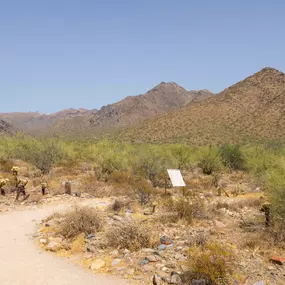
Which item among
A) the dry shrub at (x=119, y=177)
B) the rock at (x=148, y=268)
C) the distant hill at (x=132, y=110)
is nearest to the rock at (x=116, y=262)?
the rock at (x=148, y=268)

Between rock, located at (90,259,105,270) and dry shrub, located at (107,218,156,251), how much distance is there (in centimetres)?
73

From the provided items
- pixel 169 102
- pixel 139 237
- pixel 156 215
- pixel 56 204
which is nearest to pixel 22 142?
pixel 56 204

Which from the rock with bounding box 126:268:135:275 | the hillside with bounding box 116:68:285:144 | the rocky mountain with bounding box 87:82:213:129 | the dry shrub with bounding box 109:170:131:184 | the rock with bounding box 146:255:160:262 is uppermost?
the rocky mountain with bounding box 87:82:213:129

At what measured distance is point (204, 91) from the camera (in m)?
165

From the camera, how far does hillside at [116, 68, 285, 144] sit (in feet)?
191

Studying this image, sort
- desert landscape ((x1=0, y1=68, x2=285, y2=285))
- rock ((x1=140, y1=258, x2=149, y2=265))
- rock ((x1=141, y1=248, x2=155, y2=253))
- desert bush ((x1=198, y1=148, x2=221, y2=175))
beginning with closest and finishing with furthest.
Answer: desert landscape ((x1=0, y1=68, x2=285, y2=285)) → rock ((x1=140, y1=258, x2=149, y2=265)) → rock ((x1=141, y1=248, x2=155, y2=253)) → desert bush ((x1=198, y1=148, x2=221, y2=175))

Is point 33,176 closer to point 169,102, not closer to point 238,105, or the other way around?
point 238,105

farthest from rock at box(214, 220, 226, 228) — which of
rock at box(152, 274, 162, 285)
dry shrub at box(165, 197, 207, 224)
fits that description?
rock at box(152, 274, 162, 285)

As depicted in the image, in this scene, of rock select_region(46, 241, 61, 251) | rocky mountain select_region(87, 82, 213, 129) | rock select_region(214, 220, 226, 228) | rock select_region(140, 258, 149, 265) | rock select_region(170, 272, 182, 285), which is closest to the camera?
rock select_region(170, 272, 182, 285)

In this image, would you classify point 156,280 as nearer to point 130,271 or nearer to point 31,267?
point 130,271

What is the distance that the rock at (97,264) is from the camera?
25.9ft

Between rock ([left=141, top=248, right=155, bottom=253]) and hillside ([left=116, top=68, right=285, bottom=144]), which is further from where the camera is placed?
hillside ([left=116, top=68, right=285, bottom=144])

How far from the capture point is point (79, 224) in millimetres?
10023

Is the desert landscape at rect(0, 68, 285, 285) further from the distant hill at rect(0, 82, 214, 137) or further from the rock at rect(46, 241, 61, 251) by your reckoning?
the distant hill at rect(0, 82, 214, 137)
